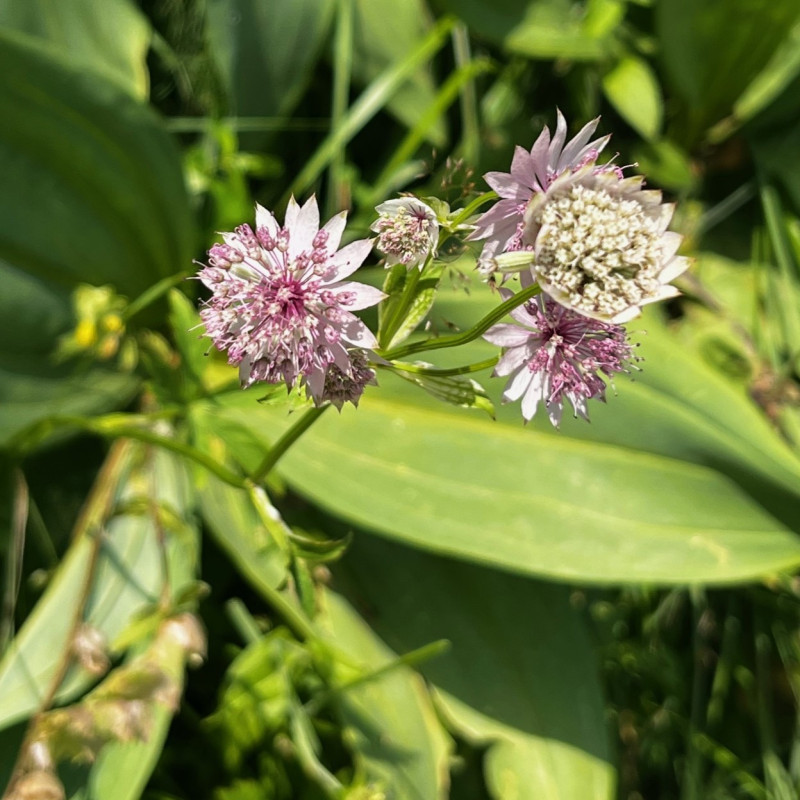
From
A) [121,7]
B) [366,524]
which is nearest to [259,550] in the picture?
[366,524]

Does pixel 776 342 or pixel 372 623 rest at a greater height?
pixel 776 342

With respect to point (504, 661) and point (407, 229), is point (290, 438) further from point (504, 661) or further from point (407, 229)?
point (504, 661)

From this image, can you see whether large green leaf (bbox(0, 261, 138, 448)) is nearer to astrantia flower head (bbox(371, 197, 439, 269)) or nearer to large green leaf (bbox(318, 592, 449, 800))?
large green leaf (bbox(318, 592, 449, 800))

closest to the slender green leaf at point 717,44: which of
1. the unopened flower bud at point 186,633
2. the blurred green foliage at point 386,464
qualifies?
the blurred green foliage at point 386,464

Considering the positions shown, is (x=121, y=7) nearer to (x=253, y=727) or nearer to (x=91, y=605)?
(x=91, y=605)

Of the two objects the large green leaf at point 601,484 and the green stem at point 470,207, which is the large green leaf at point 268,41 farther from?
the green stem at point 470,207

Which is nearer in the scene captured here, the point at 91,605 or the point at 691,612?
the point at 91,605

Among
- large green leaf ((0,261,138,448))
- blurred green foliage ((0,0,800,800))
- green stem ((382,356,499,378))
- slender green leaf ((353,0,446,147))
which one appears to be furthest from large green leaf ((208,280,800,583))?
slender green leaf ((353,0,446,147))
